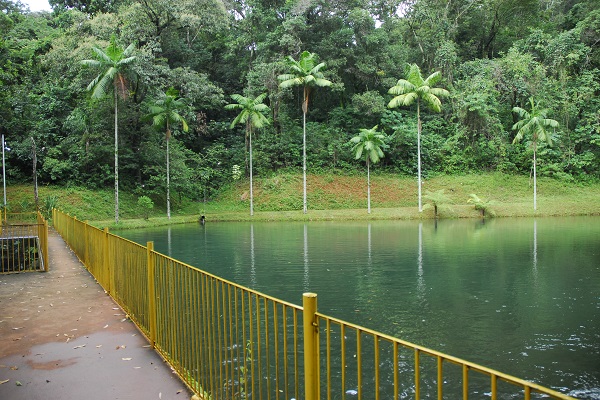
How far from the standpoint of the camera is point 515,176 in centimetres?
3934

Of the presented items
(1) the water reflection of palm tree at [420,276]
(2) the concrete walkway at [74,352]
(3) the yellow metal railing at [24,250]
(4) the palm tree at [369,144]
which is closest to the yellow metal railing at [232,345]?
(2) the concrete walkway at [74,352]

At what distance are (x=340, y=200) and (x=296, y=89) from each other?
1315 centimetres

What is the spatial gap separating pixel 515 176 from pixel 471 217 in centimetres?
985

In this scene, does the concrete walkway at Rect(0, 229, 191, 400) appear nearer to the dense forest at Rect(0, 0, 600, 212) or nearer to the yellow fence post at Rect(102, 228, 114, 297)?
the yellow fence post at Rect(102, 228, 114, 297)

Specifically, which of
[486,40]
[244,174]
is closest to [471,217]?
[244,174]

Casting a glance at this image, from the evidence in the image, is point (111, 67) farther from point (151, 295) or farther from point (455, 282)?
point (151, 295)

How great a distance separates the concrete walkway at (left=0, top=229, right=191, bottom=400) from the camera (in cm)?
434

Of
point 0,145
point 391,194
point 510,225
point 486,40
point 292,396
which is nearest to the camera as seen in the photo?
point 292,396

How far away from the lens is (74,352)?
17.6 feet

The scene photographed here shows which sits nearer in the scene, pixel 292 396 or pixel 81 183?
pixel 292 396

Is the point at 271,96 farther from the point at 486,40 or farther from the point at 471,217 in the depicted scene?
the point at 486,40

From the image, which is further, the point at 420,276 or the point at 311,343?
the point at 420,276

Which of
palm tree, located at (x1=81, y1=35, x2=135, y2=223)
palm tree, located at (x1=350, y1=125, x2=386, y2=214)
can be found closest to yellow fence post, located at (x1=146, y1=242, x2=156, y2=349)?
palm tree, located at (x1=81, y1=35, x2=135, y2=223)

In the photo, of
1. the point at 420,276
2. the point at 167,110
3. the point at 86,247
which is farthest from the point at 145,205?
the point at 420,276
